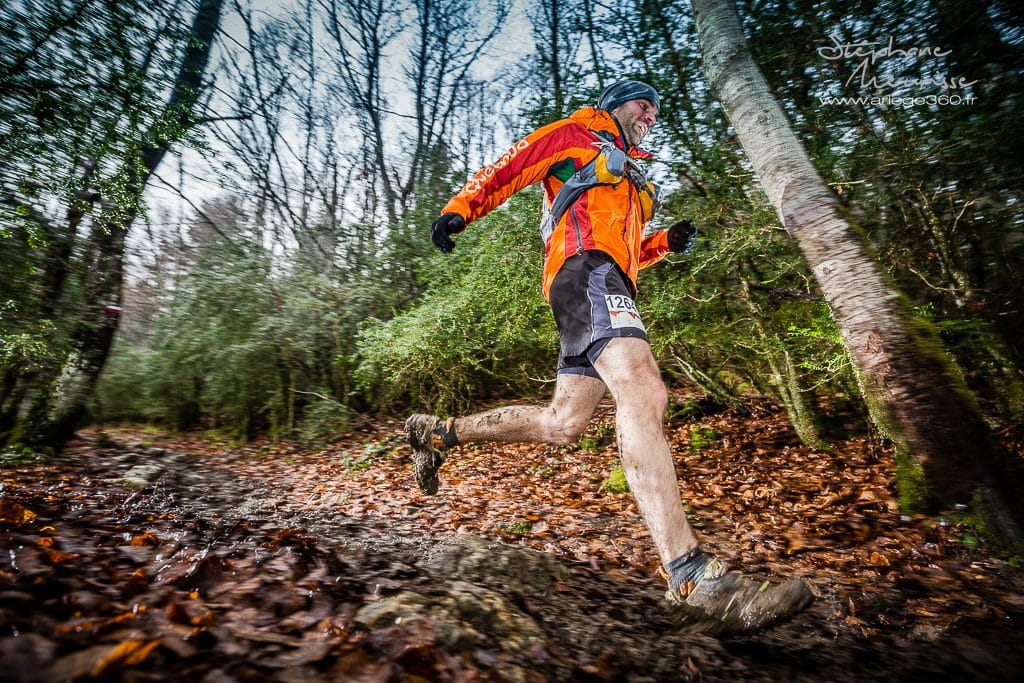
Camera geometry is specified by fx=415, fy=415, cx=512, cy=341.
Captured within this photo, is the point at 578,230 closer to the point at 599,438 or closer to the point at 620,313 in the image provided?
the point at 620,313

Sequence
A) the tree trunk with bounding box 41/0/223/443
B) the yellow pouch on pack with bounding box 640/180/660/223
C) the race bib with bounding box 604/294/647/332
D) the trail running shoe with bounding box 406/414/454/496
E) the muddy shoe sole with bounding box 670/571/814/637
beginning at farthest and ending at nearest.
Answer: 1. the tree trunk with bounding box 41/0/223/443
2. the trail running shoe with bounding box 406/414/454/496
3. the yellow pouch on pack with bounding box 640/180/660/223
4. the race bib with bounding box 604/294/647/332
5. the muddy shoe sole with bounding box 670/571/814/637

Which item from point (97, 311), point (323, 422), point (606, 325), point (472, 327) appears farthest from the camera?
point (323, 422)

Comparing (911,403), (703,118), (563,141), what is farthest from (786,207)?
(703,118)

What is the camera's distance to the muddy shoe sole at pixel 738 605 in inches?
61.3

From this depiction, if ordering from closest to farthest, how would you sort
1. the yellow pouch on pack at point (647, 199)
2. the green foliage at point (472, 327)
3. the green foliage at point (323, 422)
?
the yellow pouch on pack at point (647, 199) < the green foliage at point (472, 327) < the green foliage at point (323, 422)

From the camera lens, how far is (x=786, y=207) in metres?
2.66

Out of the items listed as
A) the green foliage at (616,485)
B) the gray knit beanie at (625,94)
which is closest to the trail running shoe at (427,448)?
the green foliage at (616,485)

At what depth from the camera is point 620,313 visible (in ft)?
6.84

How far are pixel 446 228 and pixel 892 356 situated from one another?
2461mm

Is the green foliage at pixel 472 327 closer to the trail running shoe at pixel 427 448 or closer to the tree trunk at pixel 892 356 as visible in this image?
the trail running shoe at pixel 427 448

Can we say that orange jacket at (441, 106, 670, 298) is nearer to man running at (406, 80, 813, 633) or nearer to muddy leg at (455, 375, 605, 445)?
man running at (406, 80, 813, 633)

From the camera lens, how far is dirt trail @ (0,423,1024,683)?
1014 mm

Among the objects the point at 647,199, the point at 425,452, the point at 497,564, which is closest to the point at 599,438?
the point at 425,452

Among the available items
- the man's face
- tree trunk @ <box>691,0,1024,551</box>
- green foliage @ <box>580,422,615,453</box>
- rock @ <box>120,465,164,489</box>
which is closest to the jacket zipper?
the man's face
